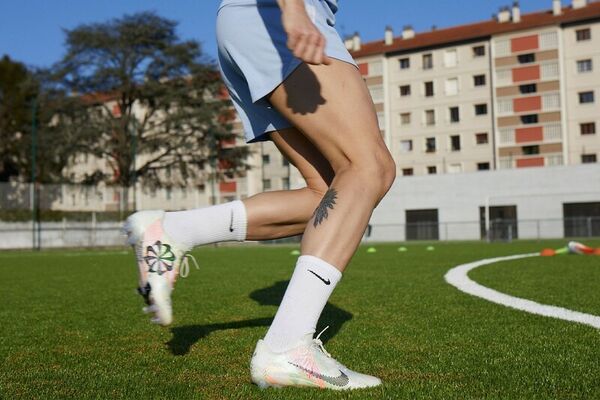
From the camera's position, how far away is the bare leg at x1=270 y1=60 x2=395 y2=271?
2350 millimetres

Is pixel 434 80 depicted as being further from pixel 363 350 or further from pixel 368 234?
pixel 363 350

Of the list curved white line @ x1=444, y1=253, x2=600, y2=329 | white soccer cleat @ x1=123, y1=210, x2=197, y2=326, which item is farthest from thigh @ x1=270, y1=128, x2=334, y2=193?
curved white line @ x1=444, y1=253, x2=600, y2=329

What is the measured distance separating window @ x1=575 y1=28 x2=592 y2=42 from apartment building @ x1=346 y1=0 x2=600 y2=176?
0.25 feet

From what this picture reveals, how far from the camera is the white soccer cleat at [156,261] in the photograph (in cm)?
257

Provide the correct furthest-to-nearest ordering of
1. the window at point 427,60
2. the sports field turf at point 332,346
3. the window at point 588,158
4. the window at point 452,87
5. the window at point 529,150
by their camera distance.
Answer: the window at point 427,60
the window at point 452,87
the window at point 529,150
the window at point 588,158
the sports field turf at point 332,346

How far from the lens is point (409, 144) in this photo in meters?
60.1

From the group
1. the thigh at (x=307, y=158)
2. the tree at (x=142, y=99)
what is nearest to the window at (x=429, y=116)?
the tree at (x=142, y=99)

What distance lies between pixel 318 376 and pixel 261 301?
305 centimetres

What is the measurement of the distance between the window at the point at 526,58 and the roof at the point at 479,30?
7.06ft

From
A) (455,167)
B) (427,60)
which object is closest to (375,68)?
(427,60)

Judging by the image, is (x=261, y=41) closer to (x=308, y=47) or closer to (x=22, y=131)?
(x=308, y=47)

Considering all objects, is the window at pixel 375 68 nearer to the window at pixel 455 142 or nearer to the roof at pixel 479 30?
the roof at pixel 479 30

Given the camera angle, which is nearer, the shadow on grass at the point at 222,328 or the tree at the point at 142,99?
the shadow on grass at the point at 222,328

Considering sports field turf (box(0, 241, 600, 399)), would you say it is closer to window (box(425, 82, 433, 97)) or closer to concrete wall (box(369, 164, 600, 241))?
concrete wall (box(369, 164, 600, 241))
